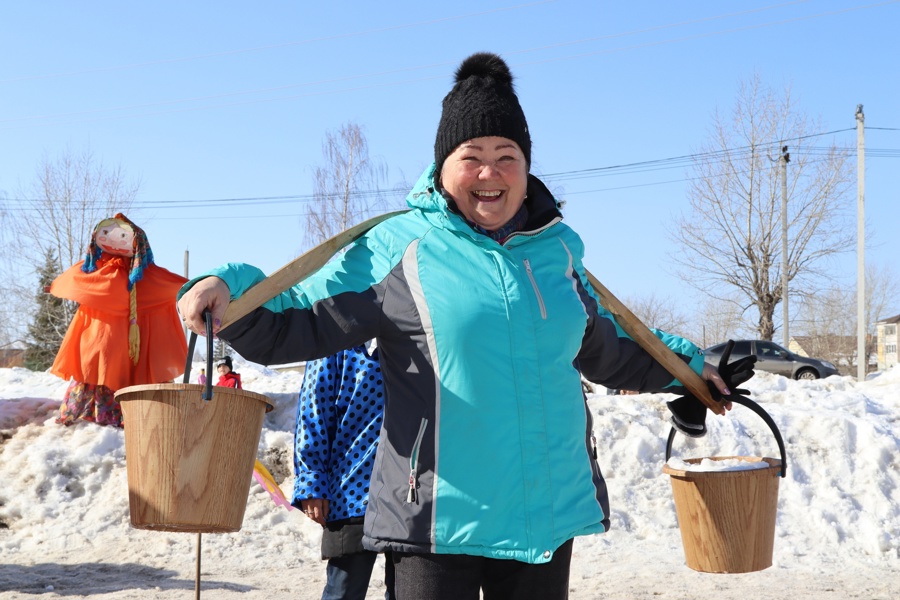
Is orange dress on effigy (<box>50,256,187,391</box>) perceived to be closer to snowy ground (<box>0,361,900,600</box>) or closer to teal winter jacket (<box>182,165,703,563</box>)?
snowy ground (<box>0,361,900,600</box>)

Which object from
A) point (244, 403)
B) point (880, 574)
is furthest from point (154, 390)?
point (880, 574)

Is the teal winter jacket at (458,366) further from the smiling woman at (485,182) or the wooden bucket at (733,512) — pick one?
the wooden bucket at (733,512)

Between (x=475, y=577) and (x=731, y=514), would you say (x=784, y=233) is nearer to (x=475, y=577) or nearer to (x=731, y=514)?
(x=731, y=514)

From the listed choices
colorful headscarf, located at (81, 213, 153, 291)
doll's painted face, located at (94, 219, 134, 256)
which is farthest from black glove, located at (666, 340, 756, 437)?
doll's painted face, located at (94, 219, 134, 256)

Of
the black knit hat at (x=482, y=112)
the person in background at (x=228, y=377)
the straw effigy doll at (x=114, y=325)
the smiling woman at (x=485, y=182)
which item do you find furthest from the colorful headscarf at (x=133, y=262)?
the smiling woman at (x=485, y=182)

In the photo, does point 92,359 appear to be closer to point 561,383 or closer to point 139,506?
point 139,506

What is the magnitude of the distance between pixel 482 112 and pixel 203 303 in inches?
35.8

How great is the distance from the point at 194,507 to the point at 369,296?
2.25 ft

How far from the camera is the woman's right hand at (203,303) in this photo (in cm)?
213

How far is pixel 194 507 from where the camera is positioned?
7.67 feet

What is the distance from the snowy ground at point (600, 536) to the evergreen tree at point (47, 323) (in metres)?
22.8

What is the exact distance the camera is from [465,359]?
216cm

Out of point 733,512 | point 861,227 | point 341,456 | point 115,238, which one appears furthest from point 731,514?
point 861,227

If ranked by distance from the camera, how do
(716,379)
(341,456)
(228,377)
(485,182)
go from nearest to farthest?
1. (485,182)
2. (716,379)
3. (341,456)
4. (228,377)
